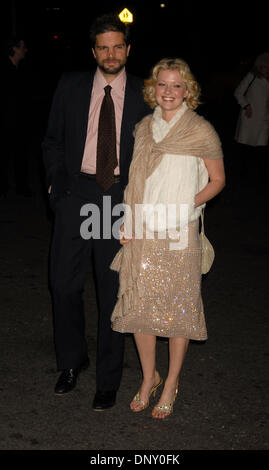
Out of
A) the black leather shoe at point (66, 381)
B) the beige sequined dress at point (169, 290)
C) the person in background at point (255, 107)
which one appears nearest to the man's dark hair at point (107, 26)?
the beige sequined dress at point (169, 290)

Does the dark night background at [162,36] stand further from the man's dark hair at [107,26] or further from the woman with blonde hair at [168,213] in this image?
the woman with blonde hair at [168,213]

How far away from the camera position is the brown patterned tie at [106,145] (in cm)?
387

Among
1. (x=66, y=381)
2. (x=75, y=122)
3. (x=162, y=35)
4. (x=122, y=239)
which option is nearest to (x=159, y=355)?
(x=66, y=381)

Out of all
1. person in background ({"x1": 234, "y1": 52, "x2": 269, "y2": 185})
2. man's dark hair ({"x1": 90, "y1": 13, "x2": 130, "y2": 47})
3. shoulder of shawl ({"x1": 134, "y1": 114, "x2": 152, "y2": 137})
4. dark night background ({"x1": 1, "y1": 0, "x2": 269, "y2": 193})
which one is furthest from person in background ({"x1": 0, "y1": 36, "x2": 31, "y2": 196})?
dark night background ({"x1": 1, "y1": 0, "x2": 269, "y2": 193})

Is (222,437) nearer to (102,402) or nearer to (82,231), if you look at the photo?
(102,402)

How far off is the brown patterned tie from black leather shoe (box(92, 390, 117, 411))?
1.20m

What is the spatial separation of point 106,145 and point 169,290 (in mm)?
858

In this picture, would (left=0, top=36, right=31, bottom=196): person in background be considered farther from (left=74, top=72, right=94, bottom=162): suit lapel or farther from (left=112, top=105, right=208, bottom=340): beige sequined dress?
(left=112, top=105, right=208, bottom=340): beige sequined dress

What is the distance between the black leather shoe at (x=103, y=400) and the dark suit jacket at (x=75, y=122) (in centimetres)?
119

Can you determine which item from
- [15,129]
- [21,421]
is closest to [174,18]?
[15,129]

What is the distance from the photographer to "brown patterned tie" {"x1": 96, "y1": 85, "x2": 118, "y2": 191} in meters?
3.87

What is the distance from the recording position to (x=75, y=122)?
13.0 ft

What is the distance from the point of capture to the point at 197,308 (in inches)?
154
